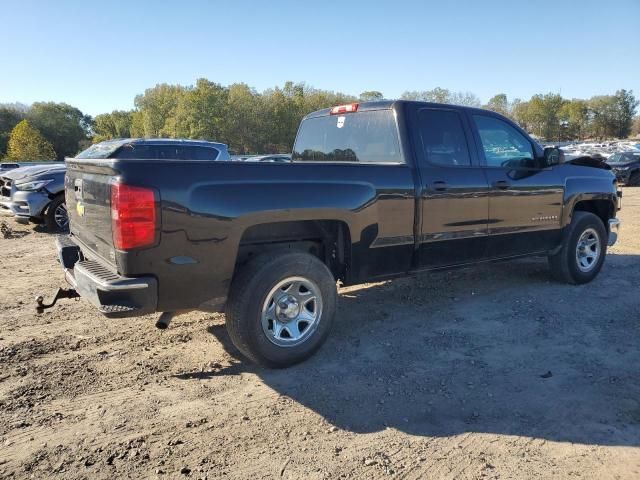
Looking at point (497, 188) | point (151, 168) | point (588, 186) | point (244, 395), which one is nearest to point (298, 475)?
point (244, 395)

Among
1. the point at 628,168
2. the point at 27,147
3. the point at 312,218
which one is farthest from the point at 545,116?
the point at 312,218

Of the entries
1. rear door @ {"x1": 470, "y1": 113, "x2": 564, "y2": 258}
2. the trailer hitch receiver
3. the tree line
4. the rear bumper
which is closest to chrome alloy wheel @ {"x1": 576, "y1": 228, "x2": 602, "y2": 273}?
rear door @ {"x1": 470, "y1": 113, "x2": 564, "y2": 258}

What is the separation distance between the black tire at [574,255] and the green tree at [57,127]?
77633mm

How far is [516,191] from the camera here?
523cm

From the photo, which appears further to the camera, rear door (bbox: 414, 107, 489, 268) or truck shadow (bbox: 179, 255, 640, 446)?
rear door (bbox: 414, 107, 489, 268)

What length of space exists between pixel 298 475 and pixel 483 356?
2.08 meters

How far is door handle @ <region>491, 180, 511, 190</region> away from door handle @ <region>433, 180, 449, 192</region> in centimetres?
73

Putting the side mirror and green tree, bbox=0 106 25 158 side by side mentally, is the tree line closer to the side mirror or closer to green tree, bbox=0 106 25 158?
green tree, bbox=0 106 25 158

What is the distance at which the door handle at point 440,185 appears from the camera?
14.7 feet

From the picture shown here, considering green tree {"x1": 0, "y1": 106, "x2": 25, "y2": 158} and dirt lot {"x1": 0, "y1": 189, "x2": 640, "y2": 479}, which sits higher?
green tree {"x1": 0, "y1": 106, "x2": 25, "y2": 158}

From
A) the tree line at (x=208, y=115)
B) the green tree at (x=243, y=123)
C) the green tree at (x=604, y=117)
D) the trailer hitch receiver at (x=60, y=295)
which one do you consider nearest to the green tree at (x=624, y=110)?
the green tree at (x=604, y=117)

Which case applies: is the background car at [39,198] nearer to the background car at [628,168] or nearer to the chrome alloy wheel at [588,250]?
the chrome alloy wheel at [588,250]

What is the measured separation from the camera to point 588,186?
604 cm

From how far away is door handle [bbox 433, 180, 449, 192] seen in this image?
176 inches
